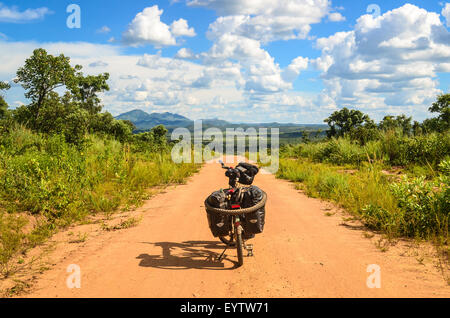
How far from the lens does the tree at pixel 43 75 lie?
23000 mm

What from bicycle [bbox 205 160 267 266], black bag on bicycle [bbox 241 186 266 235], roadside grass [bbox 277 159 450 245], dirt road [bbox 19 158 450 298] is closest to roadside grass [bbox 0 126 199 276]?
dirt road [bbox 19 158 450 298]

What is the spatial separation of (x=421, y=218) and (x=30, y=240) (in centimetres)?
649

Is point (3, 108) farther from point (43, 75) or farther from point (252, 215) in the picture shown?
point (252, 215)

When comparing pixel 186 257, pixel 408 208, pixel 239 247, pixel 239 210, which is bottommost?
pixel 186 257

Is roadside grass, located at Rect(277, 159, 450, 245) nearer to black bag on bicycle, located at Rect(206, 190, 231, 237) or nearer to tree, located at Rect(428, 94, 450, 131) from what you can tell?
black bag on bicycle, located at Rect(206, 190, 231, 237)

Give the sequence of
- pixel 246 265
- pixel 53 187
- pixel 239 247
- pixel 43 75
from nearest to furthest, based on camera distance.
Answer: pixel 239 247, pixel 246 265, pixel 53 187, pixel 43 75

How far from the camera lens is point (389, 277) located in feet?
13.2

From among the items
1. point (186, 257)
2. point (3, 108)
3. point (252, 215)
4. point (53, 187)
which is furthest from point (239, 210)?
point (3, 108)

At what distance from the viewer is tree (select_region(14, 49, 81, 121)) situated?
906 inches

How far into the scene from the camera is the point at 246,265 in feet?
14.8

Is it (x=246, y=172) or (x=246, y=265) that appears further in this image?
(x=246, y=172)

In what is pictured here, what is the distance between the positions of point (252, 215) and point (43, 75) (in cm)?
2406

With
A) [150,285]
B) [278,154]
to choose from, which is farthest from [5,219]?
[278,154]

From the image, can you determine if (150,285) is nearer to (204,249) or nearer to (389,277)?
(204,249)
